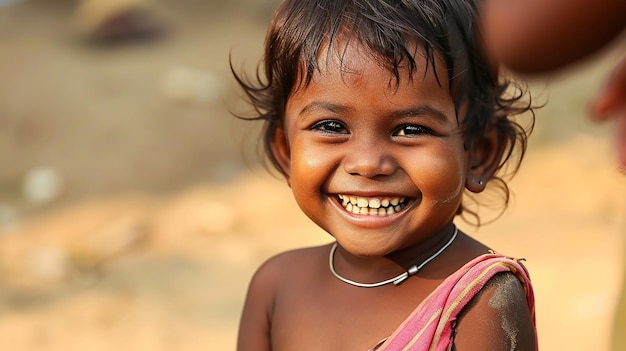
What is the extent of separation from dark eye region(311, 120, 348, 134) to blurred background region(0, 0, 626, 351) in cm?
165

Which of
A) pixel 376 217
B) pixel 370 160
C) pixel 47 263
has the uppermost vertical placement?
pixel 370 160

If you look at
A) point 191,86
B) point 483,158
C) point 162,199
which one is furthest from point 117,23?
point 483,158

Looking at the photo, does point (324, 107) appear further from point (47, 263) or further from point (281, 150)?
point (47, 263)

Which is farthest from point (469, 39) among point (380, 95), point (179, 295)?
point (179, 295)

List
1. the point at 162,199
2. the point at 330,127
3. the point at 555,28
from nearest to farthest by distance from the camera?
the point at 555,28
the point at 330,127
the point at 162,199

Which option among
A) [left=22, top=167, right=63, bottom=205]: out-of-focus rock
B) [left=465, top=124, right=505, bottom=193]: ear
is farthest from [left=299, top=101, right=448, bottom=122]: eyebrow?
[left=22, top=167, right=63, bottom=205]: out-of-focus rock

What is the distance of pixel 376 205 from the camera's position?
1694 mm

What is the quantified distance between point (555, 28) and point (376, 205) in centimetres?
97

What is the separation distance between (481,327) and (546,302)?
2.50m

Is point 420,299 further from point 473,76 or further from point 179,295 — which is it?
point 179,295

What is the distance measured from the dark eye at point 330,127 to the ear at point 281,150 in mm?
242

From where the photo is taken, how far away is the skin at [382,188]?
165 cm

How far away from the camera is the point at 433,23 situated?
1681mm

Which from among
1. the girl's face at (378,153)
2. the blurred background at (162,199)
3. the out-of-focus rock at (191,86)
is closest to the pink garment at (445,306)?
the girl's face at (378,153)
